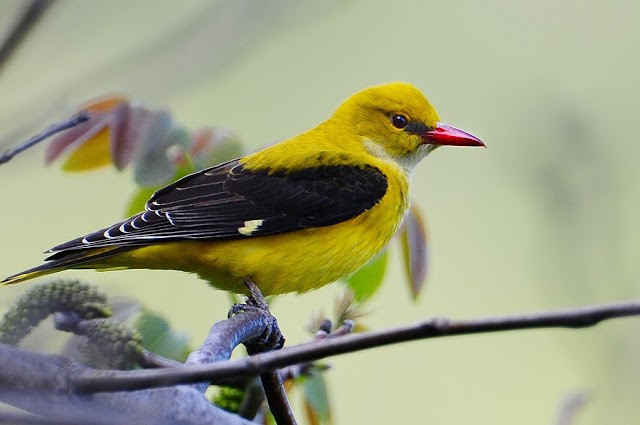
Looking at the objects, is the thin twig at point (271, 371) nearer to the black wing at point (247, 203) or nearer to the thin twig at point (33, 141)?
the black wing at point (247, 203)

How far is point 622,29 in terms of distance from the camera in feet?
17.9

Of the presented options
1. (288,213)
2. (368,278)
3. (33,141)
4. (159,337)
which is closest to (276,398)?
(159,337)

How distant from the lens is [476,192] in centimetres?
546

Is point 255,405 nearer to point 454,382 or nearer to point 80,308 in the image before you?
point 80,308

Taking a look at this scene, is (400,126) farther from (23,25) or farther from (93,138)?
(23,25)

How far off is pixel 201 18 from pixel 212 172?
157cm

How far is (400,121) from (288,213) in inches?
32.0

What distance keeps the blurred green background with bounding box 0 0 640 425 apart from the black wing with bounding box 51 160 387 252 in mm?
300

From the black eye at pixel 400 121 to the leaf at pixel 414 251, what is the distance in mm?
794

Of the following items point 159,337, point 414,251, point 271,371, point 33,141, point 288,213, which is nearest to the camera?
point 271,371

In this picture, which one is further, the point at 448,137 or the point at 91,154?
the point at 448,137

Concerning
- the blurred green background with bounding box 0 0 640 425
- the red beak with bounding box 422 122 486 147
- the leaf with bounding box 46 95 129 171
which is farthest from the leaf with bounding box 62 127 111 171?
the red beak with bounding box 422 122 486 147

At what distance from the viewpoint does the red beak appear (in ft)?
11.6

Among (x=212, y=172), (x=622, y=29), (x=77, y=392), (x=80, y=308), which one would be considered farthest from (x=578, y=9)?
(x=77, y=392)
